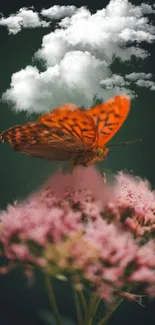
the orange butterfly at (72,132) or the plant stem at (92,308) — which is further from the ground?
the orange butterfly at (72,132)

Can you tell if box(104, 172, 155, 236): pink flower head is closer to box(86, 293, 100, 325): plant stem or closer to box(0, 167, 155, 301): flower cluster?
box(0, 167, 155, 301): flower cluster

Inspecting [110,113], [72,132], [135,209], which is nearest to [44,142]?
[72,132]

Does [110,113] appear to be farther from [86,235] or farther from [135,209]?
[86,235]

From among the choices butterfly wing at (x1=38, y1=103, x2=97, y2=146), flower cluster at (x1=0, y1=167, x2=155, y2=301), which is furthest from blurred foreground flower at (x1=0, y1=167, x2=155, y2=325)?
butterfly wing at (x1=38, y1=103, x2=97, y2=146)

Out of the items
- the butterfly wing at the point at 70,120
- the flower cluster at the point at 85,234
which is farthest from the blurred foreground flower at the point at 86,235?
the butterfly wing at the point at 70,120

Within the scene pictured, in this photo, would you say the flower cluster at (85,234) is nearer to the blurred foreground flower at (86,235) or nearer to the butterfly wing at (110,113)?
the blurred foreground flower at (86,235)

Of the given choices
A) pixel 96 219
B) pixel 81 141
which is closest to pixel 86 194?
pixel 96 219
